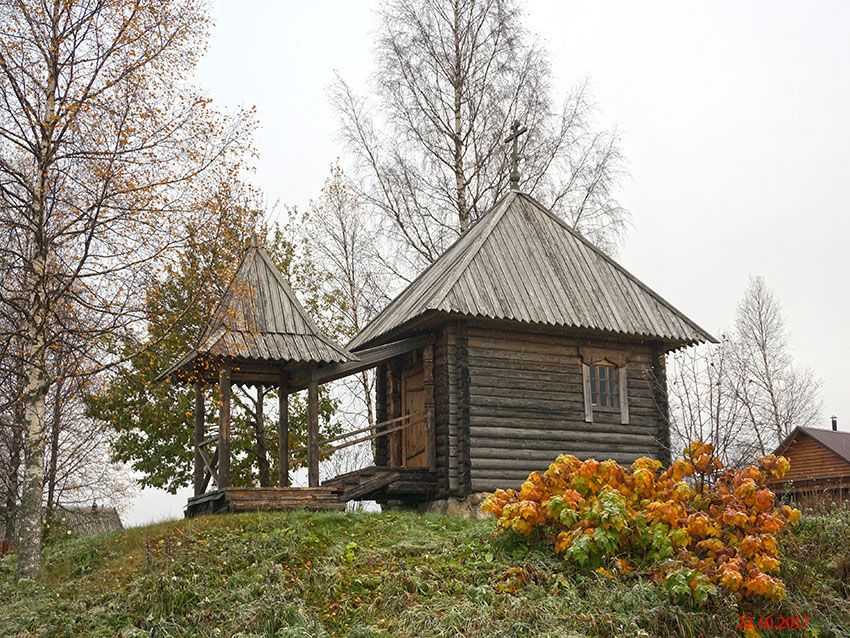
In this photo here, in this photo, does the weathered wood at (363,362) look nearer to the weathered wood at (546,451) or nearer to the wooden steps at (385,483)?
the wooden steps at (385,483)

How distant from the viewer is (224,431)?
14.1 metres

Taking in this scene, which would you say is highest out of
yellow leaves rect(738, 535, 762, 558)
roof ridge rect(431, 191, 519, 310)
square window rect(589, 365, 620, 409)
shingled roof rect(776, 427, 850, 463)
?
roof ridge rect(431, 191, 519, 310)

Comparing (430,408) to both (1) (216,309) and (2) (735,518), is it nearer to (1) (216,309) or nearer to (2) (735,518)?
(1) (216,309)

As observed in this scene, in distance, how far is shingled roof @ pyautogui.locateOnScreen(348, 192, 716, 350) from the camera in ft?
53.2

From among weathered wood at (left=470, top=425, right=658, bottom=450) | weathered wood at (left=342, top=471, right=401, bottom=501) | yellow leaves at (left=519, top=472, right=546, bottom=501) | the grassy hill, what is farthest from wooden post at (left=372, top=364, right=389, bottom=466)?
yellow leaves at (left=519, top=472, right=546, bottom=501)

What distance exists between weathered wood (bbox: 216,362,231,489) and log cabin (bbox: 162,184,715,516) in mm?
30

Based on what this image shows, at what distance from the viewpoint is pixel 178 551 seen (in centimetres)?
1113

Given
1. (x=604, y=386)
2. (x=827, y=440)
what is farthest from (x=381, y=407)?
(x=827, y=440)

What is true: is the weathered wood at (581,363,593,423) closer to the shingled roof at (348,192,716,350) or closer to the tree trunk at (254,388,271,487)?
the shingled roof at (348,192,716,350)

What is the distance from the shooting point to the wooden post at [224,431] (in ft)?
45.4

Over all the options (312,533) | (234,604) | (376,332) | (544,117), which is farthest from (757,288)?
(234,604)

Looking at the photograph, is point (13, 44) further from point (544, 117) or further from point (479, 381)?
point (544, 117)

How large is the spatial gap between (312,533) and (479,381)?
208 inches

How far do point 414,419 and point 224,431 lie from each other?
15.2 feet
